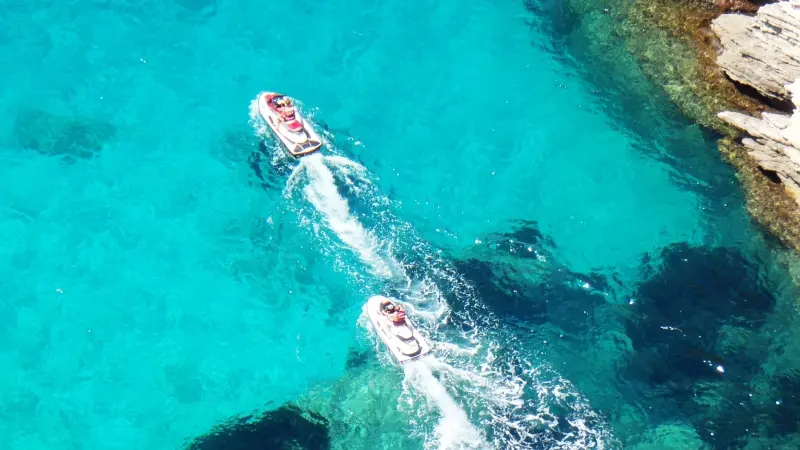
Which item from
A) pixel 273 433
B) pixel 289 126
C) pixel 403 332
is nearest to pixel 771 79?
pixel 403 332

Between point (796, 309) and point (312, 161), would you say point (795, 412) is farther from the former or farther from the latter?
point (312, 161)

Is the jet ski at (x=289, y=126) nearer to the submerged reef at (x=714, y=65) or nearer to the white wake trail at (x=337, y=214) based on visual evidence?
the white wake trail at (x=337, y=214)

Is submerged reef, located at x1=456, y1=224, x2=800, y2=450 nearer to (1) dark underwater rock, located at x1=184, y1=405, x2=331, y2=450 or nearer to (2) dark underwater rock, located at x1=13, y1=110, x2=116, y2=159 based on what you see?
(1) dark underwater rock, located at x1=184, y1=405, x2=331, y2=450

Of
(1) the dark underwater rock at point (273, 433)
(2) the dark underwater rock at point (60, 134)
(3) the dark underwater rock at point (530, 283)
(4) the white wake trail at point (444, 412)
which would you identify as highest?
(3) the dark underwater rock at point (530, 283)

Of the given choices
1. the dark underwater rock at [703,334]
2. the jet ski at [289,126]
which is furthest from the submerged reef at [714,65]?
the jet ski at [289,126]

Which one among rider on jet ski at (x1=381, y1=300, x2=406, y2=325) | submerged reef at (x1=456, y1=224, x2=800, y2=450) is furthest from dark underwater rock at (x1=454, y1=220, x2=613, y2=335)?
rider on jet ski at (x1=381, y1=300, x2=406, y2=325)

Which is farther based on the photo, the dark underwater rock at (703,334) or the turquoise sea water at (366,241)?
the dark underwater rock at (703,334)

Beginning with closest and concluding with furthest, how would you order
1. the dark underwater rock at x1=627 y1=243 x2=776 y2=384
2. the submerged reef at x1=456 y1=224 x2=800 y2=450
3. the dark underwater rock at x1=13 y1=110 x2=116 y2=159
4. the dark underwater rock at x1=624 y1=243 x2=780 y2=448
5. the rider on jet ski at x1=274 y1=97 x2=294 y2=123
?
the submerged reef at x1=456 y1=224 x2=800 y2=450
the dark underwater rock at x1=624 y1=243 x2=780 y2=448
the dark underwater rock at x1=627 y1=243 x2=776 y2=384
the rider on jet ski at x1=274 y1=97 x2=294 y2=123
the dark underwater rock at x1=13 y1=110 x2=116 y2=159
